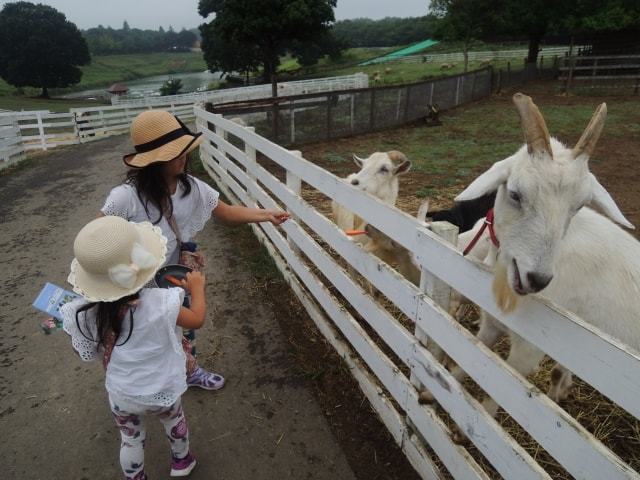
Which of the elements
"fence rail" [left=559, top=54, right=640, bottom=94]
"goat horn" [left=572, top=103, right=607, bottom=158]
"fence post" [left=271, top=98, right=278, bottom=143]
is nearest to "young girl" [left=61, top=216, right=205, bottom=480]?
"goat horn" [left=572, top=103, right=607, bottom=158]

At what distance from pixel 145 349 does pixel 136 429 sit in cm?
52

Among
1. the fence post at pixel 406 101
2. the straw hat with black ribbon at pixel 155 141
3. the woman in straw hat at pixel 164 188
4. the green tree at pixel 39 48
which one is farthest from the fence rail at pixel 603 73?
the green tree at pixel 39 48

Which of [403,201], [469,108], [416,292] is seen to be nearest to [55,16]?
[469,108]

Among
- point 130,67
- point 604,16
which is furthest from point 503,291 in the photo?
point 130,67

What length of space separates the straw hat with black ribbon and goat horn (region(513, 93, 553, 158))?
1.63 m

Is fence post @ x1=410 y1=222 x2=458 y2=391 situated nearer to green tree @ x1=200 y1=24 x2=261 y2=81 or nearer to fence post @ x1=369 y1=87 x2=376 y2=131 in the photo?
fence post @ x1=369 y1=87 x2=376 y2=131

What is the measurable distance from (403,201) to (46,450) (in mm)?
5730

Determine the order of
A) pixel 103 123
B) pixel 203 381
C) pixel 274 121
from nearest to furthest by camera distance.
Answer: pixel 203 381, pixel 274 121, pixel 103 123

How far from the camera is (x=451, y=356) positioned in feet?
6.27

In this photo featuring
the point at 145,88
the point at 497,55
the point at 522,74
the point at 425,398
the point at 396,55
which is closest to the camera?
the point at 425,398

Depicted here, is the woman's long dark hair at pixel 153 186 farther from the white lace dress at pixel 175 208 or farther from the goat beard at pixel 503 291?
the goat beard at pixel 503 291

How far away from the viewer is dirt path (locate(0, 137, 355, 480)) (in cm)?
247

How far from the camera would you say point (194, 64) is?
390 feet

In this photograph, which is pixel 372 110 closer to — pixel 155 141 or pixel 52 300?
pixel 155 141
